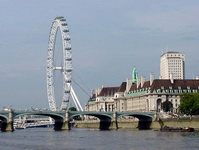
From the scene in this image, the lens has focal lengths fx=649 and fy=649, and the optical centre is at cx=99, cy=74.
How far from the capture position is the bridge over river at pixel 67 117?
9825 centimetres

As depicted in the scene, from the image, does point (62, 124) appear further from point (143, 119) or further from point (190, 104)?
point (190, 104)

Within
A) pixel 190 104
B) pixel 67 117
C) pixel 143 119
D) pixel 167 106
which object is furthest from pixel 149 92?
pixel 67 117

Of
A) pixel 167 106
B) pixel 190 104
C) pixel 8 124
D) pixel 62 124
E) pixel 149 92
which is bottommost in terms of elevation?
pixel 62 124

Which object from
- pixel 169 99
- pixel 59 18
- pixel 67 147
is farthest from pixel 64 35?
pixel 67 147

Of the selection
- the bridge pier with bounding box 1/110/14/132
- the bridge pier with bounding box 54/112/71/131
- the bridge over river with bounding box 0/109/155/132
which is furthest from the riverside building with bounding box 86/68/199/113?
the bridge pier with bounding box 1/110/14/132

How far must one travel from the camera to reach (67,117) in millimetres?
102250

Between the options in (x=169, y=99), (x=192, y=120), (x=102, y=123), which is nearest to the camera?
(x=192, y=120)

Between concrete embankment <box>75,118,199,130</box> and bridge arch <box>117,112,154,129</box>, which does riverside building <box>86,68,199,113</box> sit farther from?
bridge arch <box>117,112,154,129</box>

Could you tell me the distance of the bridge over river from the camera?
98250mm

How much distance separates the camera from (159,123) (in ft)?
333

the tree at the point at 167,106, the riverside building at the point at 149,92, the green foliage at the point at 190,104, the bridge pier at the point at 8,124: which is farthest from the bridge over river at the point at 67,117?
the tree at the point at 167,106

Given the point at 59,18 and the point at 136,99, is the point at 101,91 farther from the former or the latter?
the point at 59,18

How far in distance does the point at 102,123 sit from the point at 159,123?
46.3 ft

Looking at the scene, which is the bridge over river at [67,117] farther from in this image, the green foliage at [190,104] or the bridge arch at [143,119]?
the green foliage at [190,104]
